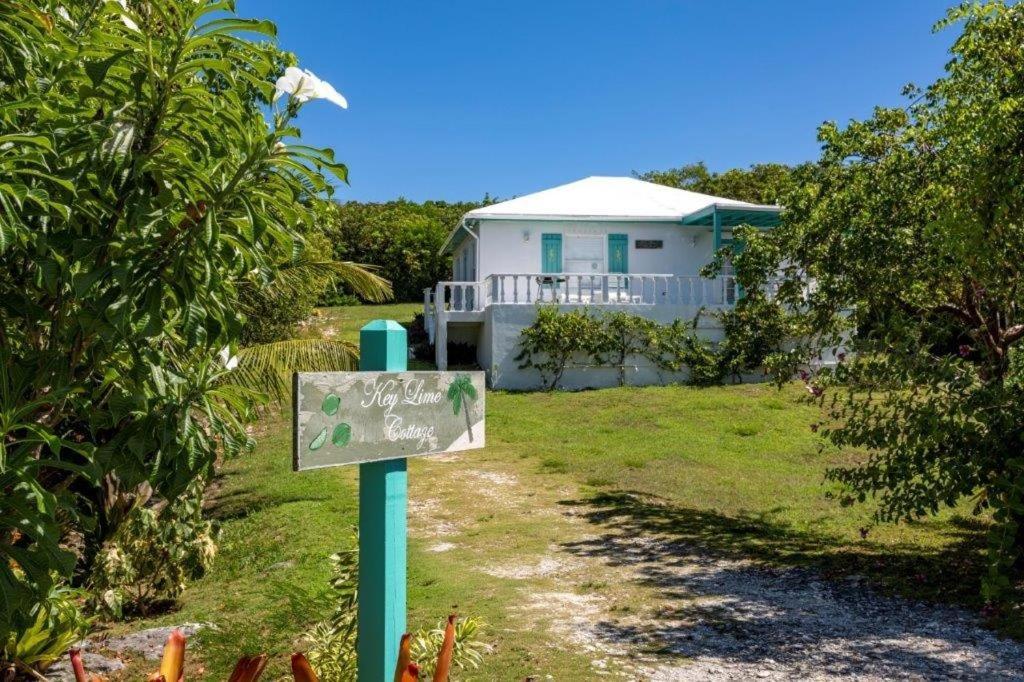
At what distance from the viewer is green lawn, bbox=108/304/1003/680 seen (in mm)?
6781

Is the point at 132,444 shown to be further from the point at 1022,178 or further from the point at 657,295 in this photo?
the point at 657,295

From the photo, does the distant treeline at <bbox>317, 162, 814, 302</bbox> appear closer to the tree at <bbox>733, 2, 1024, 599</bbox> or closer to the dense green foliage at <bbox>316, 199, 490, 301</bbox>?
the dense green foliage at <bbox>316, 199, 490, 301</bbox>

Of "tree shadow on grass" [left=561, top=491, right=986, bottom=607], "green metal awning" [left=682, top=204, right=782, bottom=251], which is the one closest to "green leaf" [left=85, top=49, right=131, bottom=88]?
"tree shadow on grass" [left=561, top=491, right=986, bottom=607]

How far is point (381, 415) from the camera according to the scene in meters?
3.34

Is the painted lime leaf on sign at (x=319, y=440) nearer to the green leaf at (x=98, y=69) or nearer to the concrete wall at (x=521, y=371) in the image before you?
the green leaf at (x=98, y=69)

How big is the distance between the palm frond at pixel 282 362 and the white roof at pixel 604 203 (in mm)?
11382

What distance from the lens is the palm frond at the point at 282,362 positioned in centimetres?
1094

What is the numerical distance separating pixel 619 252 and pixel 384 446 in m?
20.5

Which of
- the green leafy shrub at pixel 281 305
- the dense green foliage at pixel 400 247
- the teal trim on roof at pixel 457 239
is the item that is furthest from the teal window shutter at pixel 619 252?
the dense green foliage at pixel 400 247

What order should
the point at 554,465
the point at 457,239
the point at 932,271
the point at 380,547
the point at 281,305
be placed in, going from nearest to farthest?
1. the point at 380,547
2. the point at 932,271
3. the point at 554,465
4. the point at 281,305
5. the point at 457,239

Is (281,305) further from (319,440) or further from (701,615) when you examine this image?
(319,440)

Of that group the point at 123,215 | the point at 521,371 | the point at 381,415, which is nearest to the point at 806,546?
the point at 381,415

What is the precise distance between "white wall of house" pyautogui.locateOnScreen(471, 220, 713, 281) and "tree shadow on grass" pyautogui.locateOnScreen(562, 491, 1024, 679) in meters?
13.3

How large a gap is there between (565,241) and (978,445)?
17605mm
